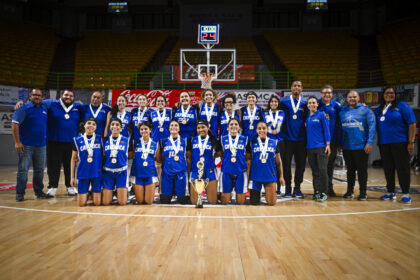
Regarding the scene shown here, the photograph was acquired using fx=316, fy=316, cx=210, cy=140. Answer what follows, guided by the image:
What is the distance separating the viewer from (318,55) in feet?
57.0

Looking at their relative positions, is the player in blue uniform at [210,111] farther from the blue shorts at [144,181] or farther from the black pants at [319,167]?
the black pants at [319,167]

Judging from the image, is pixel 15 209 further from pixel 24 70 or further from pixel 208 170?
pixel 24 70

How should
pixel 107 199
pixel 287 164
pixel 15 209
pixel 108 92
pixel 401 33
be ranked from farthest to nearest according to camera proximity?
pixel 401 33
pixel 108 92
pixel 287 164
pixel 107 199
pixel 15 209

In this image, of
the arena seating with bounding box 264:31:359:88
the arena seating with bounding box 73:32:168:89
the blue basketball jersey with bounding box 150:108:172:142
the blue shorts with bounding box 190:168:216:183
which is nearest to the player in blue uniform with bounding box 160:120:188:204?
the blue shorts with bounding box 190:168:216:183

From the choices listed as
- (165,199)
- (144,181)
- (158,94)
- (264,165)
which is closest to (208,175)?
(165,199)

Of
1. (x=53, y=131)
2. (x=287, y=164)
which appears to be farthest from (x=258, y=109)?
(x=53, y=131)

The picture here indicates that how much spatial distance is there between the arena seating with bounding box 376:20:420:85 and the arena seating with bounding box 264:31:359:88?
1354 mm

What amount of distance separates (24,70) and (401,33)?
19.2m

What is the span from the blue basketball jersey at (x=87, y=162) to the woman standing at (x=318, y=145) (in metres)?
3.50

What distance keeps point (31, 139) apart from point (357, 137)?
5532 millimetres

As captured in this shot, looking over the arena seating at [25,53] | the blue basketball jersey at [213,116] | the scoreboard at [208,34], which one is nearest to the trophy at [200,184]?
the blue basketball jersey at [213,116]

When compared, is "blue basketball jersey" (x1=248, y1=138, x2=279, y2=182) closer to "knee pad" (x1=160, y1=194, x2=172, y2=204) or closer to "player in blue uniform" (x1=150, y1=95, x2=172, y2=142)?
"knee pad" (x1=160, y1=194, x2=172, y2=204)

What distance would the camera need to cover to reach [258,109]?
573 cm

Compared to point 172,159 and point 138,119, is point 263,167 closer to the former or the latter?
point 172,159
